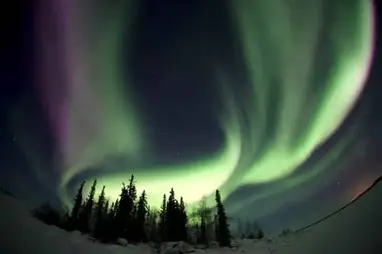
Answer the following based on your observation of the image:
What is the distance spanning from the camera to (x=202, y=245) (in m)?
2.00

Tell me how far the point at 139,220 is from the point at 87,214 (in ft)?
0.92

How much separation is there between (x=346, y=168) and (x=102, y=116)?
1505 mm

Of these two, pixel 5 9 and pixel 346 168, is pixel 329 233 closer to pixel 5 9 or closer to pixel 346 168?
pixel 346 168

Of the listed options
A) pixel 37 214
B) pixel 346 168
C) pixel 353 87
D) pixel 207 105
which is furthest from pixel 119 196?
pixel 353 87

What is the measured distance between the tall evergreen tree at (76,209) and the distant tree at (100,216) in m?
0.10

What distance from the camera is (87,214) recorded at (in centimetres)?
204

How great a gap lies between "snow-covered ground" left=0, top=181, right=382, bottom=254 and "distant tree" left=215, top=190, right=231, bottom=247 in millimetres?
41

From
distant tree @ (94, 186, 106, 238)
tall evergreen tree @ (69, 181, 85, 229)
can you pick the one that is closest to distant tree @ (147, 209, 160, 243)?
distant tree @ (94, 186, 106, 238)

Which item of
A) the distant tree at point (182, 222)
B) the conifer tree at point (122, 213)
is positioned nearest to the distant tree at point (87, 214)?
the conifer tree at point (122, 213)

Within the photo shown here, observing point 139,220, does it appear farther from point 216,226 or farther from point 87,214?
point 216,226

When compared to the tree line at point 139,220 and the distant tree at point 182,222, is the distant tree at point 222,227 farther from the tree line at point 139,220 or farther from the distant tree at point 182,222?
the distant tree at point 182,222

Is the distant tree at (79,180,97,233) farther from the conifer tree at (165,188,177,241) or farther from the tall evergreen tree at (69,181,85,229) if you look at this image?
the conifer tree at (165,188,177,241)

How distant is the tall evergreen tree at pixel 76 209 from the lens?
2.03 meters

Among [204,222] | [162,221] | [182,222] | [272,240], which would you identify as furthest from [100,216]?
[272,240]
